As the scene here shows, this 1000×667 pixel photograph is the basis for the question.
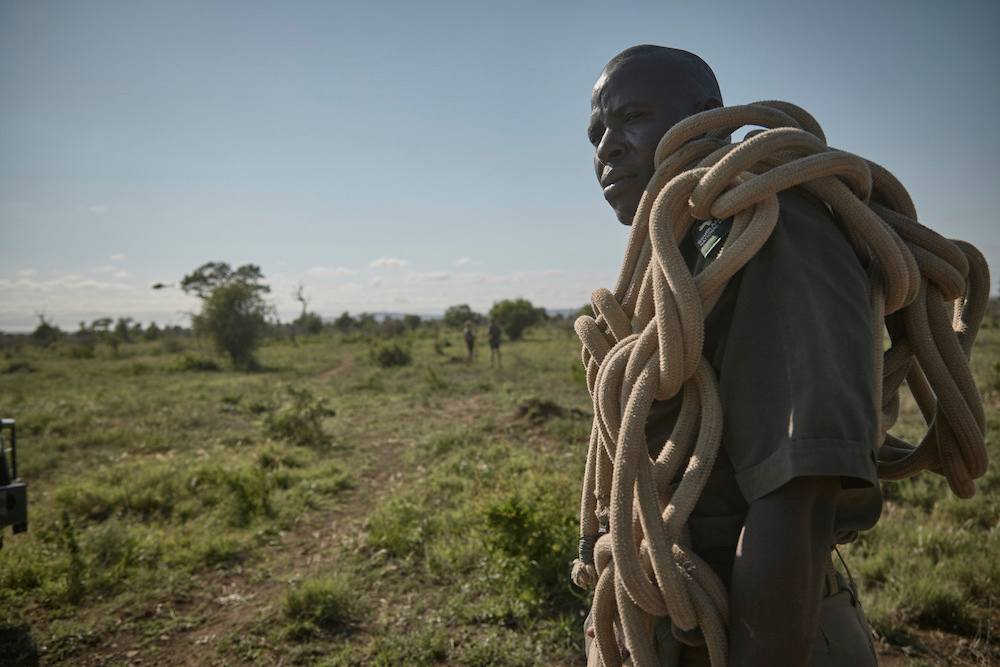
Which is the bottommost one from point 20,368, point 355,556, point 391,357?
point 355,556

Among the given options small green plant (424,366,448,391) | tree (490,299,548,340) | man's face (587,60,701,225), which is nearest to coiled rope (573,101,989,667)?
man's face (587,60,701,225)

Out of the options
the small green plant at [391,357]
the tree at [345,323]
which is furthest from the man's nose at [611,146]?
the tree at [345,323]

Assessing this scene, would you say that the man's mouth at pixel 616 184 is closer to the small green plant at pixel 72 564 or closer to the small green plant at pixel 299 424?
the small green plant at pixel 72 564

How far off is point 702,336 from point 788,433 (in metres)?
0.19

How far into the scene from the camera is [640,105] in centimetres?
126

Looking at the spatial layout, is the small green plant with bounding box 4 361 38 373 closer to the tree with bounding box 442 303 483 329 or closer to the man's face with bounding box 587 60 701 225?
the man's face with bounding box 587 60 701 225

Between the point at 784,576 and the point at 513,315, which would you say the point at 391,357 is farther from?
the point at 784,576

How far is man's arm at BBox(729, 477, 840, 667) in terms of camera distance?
0.80 meters

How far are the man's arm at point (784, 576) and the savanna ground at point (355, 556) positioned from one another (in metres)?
2.66

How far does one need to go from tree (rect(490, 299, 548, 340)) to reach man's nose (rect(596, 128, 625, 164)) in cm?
3376

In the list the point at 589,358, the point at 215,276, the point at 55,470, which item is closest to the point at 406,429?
the point at 55,470

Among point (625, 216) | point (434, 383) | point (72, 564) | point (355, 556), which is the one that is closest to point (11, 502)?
point (72, 564)

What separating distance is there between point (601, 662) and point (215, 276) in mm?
55691

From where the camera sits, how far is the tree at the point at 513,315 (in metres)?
36.3
